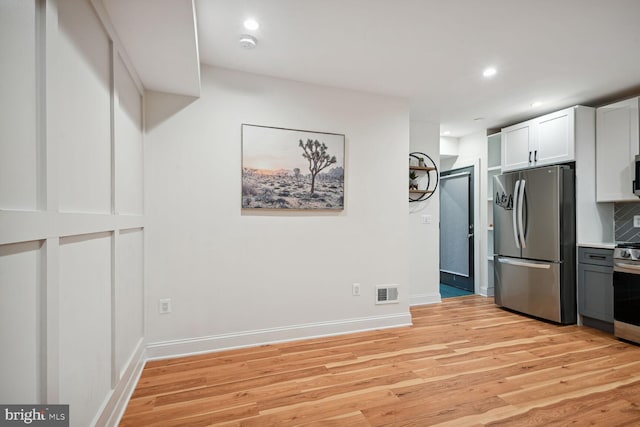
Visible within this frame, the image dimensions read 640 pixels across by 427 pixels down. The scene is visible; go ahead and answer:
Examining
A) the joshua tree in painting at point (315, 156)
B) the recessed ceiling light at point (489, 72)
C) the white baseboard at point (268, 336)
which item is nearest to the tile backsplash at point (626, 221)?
the recessed ceiling light at point (489, 72)

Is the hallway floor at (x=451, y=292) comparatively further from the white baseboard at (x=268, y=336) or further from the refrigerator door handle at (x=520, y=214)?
the white baseboard at (x=268, y=336)

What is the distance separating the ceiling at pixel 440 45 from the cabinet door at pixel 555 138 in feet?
0.82

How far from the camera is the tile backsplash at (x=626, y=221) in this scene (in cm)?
337

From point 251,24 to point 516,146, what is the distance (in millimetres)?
3713

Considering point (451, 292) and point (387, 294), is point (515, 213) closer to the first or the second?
point (451, 292)

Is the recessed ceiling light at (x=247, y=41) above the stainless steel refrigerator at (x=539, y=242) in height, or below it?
above

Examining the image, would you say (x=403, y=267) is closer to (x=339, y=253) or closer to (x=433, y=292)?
(x=339, y=253)

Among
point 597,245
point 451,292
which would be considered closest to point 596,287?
point 597,245

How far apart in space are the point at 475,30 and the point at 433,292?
3269 millimetres

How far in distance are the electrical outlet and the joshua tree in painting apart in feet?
5.20

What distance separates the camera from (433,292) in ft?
14.3

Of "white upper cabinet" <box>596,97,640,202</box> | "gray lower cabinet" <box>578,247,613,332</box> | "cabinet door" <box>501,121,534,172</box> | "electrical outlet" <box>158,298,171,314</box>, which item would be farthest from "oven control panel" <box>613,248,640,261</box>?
"electrical outlet" <box>158,298,171,314</box>

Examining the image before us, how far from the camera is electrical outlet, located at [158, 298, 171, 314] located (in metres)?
2.55

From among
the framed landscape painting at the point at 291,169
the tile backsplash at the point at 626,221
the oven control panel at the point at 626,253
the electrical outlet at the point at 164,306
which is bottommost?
the electrical outlet at the point at 164,306
